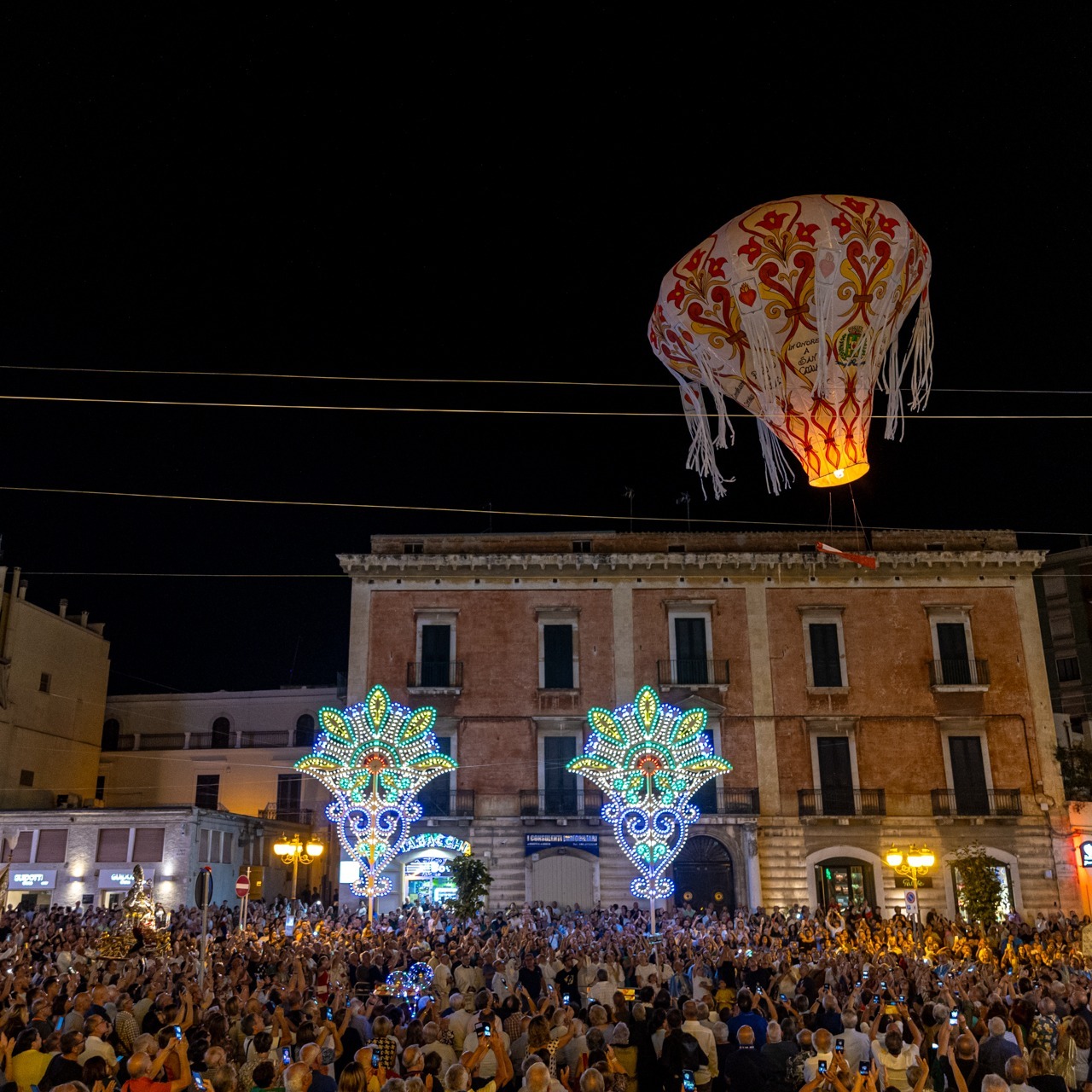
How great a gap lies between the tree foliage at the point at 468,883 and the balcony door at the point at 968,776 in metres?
13.2

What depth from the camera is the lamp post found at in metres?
22.4

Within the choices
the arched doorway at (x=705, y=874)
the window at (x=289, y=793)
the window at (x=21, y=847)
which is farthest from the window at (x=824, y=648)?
the window at (x=21, y=847)

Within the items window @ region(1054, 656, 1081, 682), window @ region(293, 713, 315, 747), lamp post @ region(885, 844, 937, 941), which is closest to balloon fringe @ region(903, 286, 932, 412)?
lamp post @ region(885, 844, 937, 941)

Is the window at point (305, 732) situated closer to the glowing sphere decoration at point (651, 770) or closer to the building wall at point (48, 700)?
the building wall at point (48, 700)

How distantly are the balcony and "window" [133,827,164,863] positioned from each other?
21.7 metres

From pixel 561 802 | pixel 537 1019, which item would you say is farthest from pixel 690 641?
pixel 537 1019

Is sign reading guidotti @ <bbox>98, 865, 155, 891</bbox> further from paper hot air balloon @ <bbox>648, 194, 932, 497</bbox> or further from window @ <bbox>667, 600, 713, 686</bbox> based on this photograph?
paper hot air balloon @ <bbox>648, 194, 932, 497</bbox>

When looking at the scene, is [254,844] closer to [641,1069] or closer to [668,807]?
[668,807]

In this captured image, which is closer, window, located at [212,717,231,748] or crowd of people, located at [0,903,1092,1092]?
crowd of people, located at [0,903,1092,1092]

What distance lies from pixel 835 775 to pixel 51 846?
70.7 ft

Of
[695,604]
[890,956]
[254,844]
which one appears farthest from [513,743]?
[890,956]

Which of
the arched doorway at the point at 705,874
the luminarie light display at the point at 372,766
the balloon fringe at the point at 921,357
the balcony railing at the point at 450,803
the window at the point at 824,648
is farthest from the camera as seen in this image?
the window at the point at 824,648

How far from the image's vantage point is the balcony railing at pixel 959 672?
96.1ft

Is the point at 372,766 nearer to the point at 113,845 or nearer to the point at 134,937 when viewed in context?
the point at 113,845
